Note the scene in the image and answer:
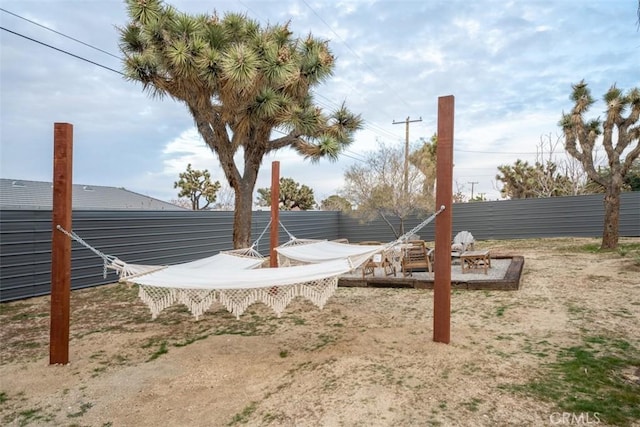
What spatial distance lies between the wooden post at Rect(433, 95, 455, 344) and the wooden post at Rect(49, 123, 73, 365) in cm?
307

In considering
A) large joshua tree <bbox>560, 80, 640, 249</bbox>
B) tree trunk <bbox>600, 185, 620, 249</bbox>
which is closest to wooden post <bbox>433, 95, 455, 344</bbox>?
large joshua tree <bbox>560, 80, 640, 249</bbox>

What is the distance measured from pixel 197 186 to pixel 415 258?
16021 millimetres

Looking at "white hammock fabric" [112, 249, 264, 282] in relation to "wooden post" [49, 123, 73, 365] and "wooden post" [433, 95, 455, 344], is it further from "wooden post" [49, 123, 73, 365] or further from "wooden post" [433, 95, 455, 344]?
"wooden post" [433, 95, 455, 344]

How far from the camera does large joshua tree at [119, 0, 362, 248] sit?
18.7 feet

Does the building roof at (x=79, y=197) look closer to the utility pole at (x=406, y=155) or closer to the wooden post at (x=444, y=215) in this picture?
the utility pole at (x=406, y=155)

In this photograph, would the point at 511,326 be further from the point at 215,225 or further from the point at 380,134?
the point at 380,134

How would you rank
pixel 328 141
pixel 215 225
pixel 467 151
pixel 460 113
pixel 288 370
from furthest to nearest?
pixel 467 151, pixel 460 113, pixel 215 225, pixel 328 141, pixel 288 370

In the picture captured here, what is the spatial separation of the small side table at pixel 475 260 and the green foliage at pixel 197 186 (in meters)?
15.6

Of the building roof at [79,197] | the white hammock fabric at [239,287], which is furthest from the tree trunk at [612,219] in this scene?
the building roof at [79,197]

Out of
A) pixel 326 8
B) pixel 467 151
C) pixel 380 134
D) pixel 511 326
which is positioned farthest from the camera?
pixel 467 151

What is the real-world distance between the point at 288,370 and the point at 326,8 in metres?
7.36

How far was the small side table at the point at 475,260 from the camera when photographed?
600 centimetres

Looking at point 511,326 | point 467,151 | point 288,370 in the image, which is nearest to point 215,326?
point 288,370

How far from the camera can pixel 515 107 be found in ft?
37.9
